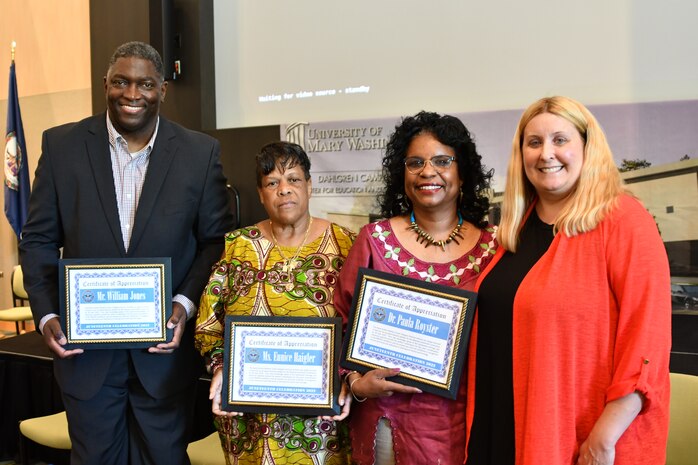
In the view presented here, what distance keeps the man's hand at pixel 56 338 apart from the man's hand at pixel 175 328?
265mm

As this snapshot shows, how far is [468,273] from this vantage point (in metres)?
1.87

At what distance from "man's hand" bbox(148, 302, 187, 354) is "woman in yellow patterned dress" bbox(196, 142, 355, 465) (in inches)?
3.7

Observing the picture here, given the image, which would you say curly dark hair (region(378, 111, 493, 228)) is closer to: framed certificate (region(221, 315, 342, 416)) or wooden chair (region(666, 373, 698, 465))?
framed certificate (region(221, 315, 342, 416))

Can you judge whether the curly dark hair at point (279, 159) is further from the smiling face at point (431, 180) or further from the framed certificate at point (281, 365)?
the framed certificate at point (281, 365)

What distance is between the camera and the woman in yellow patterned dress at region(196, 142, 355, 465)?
2.01 meters

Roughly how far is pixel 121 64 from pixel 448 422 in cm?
168

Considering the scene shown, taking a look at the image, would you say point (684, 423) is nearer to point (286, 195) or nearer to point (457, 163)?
point (457, 163)

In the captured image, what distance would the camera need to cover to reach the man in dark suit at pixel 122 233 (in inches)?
86.0

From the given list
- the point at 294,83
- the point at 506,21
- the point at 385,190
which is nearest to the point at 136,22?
the point at 294,83

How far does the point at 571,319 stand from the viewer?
1.55m

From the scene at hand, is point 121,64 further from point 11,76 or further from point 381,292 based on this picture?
point 11,76

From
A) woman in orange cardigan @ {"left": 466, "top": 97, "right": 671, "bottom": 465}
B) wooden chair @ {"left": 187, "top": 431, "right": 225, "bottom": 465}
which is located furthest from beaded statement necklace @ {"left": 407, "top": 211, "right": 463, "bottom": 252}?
wooden chair @ {"left": 187, "top": 431, "right": 225, "bottom": 465}

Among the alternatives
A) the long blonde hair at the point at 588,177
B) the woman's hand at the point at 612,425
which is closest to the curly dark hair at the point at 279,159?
the long blonde hair at the point at 588,177

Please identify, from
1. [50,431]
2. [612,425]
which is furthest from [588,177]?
[50,431]
